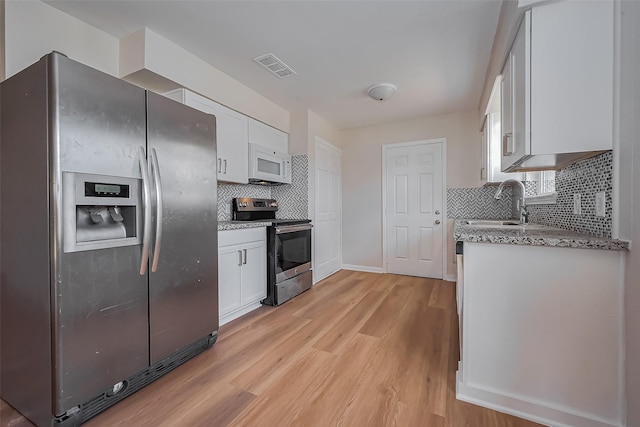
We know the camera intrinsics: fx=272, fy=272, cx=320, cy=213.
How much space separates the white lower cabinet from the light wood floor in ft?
0.47

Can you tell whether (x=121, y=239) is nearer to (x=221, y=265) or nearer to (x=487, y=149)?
(x=221, y=265)

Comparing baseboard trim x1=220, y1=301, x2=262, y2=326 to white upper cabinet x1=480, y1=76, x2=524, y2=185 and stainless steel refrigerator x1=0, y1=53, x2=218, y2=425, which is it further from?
white upper cabinet x1=480, y1=76, x2=524, y2=185

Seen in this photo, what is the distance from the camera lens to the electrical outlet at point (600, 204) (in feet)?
4.36

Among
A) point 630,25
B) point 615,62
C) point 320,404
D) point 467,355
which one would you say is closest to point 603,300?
point 467,355

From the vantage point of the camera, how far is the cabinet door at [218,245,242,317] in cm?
236

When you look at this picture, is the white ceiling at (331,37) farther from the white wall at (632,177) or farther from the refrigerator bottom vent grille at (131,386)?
the refrigerator bottom vent grille at (131,386)

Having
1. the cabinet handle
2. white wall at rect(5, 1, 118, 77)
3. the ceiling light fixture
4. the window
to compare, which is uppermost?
the ceiling light fixture

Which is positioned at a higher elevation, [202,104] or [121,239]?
[202,104]

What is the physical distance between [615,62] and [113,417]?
9.64ft

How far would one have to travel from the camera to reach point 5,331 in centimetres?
144

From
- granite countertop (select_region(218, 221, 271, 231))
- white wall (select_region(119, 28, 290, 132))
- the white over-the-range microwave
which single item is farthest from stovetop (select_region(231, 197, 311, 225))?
white wall (select_region(119, 28, 290, 132))

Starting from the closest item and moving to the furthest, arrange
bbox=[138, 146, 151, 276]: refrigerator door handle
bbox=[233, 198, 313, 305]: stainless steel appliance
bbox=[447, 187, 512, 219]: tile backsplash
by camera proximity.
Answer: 1. bbox=[138, 146, 151, 276]: refrigerator door handle
2. bbox=[233, 198, 313, 305]: stainless steel appliance
3. bbox=[447, 187, 512, 219]: tile backsplash

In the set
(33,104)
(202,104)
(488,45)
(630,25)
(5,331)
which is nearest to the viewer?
(630,25)

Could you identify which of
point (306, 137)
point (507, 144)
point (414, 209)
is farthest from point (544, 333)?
point (306, 137)
